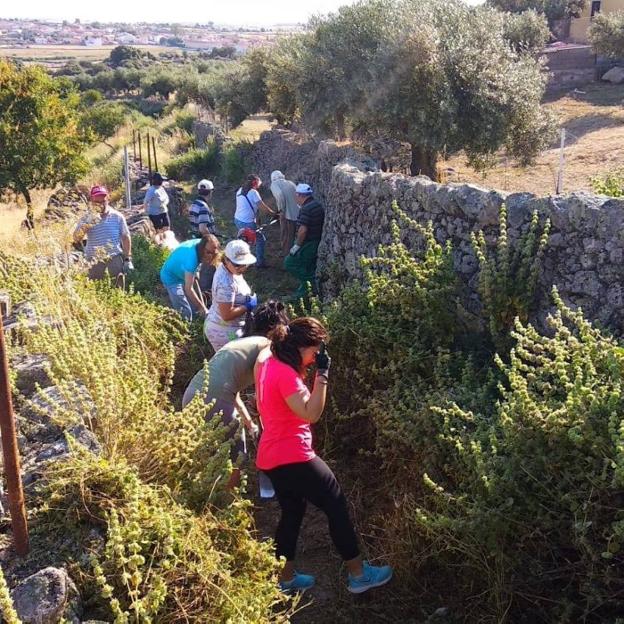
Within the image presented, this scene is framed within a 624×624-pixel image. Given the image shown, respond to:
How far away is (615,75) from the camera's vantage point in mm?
26578

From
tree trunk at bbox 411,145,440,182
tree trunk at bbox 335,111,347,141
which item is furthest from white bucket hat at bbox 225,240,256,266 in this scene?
tree trunk at bbox 335,111,347,141

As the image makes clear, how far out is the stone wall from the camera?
4617 millimetres

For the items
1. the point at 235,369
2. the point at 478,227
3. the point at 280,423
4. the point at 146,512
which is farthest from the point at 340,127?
the point at 146,512

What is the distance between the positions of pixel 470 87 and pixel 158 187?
5.36 m

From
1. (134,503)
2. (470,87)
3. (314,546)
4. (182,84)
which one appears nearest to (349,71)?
(470,87)

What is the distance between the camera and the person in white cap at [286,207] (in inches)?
406

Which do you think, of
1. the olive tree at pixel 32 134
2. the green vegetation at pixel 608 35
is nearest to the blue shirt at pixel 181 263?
the olive tree at pixel 32 134

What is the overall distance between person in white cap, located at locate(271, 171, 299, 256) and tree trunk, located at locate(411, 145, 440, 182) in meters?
2.70

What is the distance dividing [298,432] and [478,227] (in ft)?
8.72

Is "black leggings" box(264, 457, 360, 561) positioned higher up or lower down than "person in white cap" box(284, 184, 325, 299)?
lower down

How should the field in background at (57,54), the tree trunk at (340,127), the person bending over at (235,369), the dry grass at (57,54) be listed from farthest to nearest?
the dry grass at (57,54) < the field in background at (57,54) < the tree trunk at (340,127) < the person bending over at (235,369)

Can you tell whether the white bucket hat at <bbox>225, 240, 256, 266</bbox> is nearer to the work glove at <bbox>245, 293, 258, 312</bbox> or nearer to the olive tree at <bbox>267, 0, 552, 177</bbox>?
the work glove at <bbox>245, 293, 258, 312</bbox>

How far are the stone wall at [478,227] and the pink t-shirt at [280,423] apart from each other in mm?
2237

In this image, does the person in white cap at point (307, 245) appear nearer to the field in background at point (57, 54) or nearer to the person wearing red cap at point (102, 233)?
the person wearing red cap at point (102, 233)
